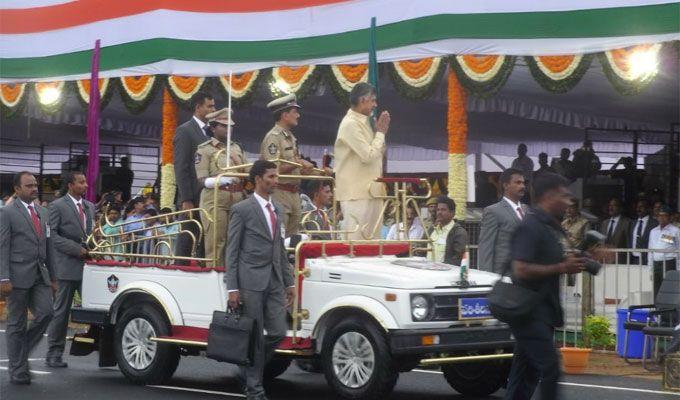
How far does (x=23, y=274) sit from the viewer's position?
496 inches

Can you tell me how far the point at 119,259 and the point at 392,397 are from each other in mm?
3534

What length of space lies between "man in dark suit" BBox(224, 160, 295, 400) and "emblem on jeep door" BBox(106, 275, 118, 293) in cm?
215

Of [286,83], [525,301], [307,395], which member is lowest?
[307,395]

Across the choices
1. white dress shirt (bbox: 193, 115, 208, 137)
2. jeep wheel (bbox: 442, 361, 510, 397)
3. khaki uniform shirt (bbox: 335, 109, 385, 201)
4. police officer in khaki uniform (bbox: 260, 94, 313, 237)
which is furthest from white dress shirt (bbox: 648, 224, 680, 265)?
white dress shirt (bbox: 193, 115, 208, 137)

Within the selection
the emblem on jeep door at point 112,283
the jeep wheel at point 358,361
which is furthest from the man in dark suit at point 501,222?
the emblem on jeep door at point 112,283

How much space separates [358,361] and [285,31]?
10.6m

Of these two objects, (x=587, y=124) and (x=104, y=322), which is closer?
(x=104, y=322)

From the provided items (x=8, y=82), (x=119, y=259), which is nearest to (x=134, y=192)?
(x=8, y=82)

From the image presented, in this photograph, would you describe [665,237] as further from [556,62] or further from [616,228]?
[556,62]

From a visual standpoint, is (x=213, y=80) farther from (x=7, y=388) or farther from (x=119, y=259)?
(x=7, y=388)

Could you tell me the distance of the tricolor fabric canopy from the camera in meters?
17.3

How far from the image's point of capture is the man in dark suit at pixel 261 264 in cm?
1116

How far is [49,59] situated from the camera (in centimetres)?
2441

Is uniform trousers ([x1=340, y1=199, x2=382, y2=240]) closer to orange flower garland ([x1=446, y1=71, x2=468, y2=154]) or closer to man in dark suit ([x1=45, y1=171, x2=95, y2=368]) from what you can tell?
man in dark suit ([x1=45, y1=171, x2=95, y2=368])
